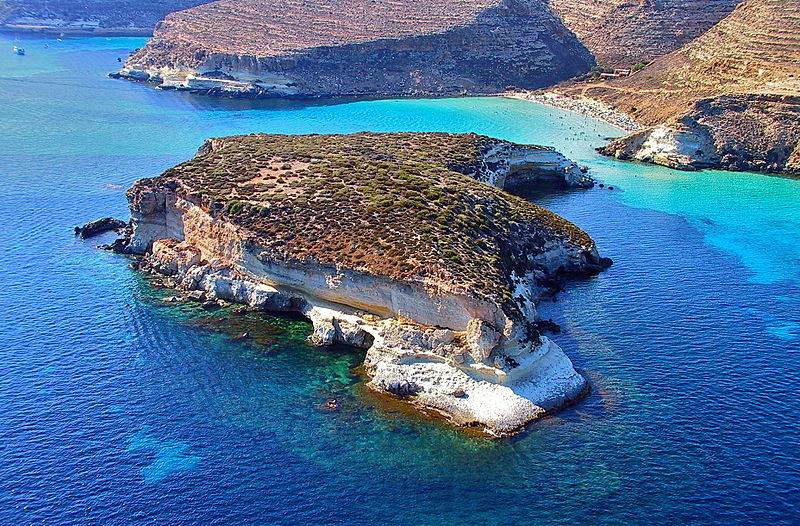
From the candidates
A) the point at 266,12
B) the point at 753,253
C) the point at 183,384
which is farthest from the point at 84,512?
the point at 266,12

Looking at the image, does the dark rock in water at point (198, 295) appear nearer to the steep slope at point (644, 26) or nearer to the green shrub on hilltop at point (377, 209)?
the green shrub on hilltop at point (377, 209)

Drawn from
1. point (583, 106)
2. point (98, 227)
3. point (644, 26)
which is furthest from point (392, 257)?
point (644, 26)

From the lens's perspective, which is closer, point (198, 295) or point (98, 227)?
point (198, 295)

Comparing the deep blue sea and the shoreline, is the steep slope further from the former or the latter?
the deep blue sea

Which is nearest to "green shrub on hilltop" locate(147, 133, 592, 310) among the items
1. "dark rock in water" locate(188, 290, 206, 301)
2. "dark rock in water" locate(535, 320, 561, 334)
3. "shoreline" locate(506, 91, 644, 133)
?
"dark rock in water" locate(535, 320, 561, 334)

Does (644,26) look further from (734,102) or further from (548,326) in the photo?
(548,326)
